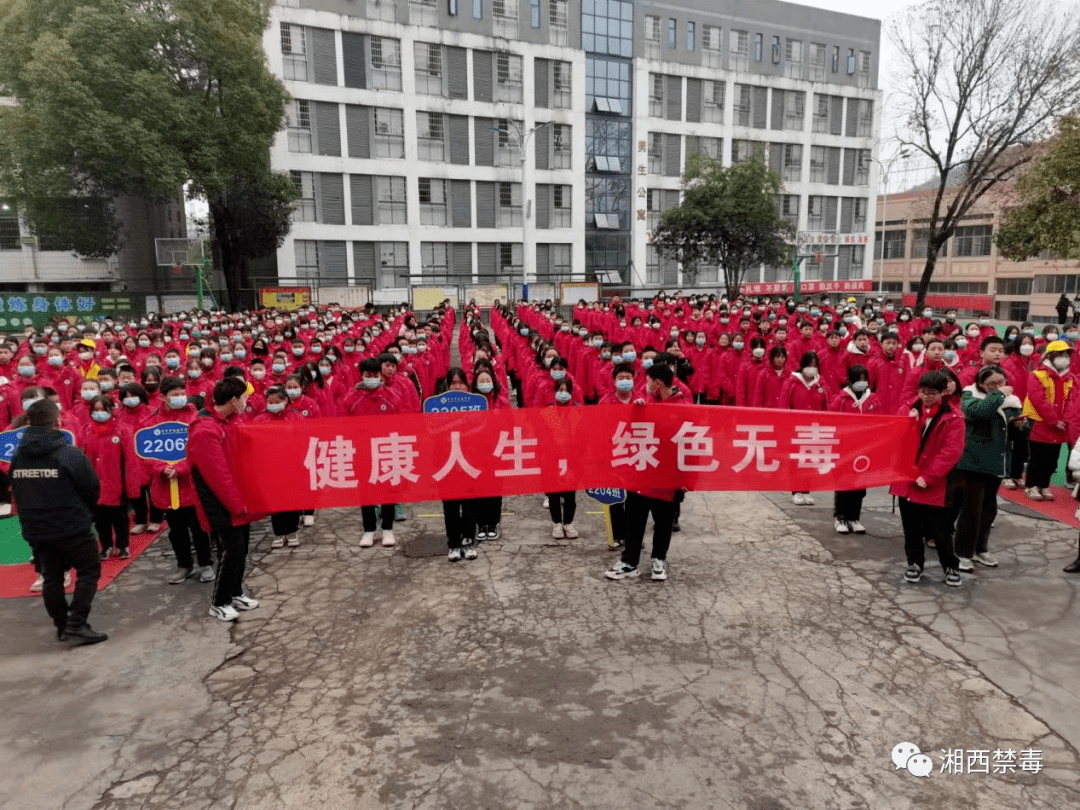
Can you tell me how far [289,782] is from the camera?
3.82 meters

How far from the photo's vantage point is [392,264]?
37.6 meters

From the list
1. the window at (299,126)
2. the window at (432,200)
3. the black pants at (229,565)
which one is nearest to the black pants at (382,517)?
the black pants at (229,565)

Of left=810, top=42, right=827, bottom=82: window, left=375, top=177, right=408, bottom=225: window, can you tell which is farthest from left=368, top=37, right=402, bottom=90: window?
left=810, top=42, right=827, bottom=82: window

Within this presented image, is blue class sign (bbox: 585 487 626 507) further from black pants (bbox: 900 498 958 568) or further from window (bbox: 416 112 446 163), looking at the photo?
window (bbox: 416 112 446 163)

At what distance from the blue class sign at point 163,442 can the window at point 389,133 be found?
109ft

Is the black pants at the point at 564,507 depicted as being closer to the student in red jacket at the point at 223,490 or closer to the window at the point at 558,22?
the student in red jacket at the point at 223,490

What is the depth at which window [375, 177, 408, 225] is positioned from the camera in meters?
36.8

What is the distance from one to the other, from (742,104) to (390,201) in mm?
23195

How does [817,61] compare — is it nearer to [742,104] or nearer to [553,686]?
[742,104]

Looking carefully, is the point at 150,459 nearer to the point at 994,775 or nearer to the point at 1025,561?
the point at 994,775

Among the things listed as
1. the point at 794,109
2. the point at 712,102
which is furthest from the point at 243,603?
the point at 794,109

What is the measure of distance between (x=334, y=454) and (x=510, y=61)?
122ft

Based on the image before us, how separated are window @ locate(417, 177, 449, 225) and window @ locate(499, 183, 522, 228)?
123 inches

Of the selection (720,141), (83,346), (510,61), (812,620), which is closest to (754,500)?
(812,620)
